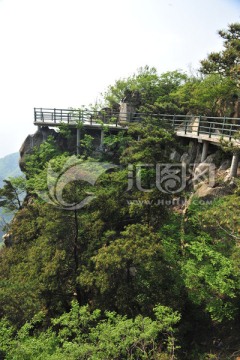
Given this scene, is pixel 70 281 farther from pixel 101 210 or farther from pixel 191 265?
pixel 191 265

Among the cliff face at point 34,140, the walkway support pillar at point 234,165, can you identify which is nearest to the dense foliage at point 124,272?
the walkway support pillar at point 234,165

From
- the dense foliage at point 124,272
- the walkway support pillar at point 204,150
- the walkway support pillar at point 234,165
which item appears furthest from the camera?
the walkway support pillar at point 204,150

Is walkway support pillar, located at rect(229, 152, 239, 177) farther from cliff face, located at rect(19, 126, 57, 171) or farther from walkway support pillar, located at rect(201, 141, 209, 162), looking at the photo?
cliff face, located at rect(19, 126, 57, 171)

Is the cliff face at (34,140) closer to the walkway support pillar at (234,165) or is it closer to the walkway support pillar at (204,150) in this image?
the walkway support pillar at (204,150)

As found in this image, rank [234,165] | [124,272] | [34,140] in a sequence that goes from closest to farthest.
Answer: [124,272], [234,165], [34,140]

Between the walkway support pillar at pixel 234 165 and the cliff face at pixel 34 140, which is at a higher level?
the walkway support pillar at pixel 234 165

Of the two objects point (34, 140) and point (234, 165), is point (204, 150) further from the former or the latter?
point (34, 140)

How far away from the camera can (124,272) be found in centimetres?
982

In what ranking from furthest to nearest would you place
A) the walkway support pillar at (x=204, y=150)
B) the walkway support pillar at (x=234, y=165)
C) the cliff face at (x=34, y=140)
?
1. the cliff face at (x=34, y=140)
2. the walkway support pillar at (x=204, y=150)
3. the walkway support pillar at (x=234, y=165)

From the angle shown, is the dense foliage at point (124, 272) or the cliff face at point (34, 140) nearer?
the dense foliage at point (124, 272)

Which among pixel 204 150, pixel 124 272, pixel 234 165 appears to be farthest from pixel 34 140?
pixel 234 165

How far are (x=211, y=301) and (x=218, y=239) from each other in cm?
226

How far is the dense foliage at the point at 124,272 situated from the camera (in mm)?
8211

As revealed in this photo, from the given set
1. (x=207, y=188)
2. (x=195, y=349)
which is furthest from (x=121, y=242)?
(x=207, y=188)
